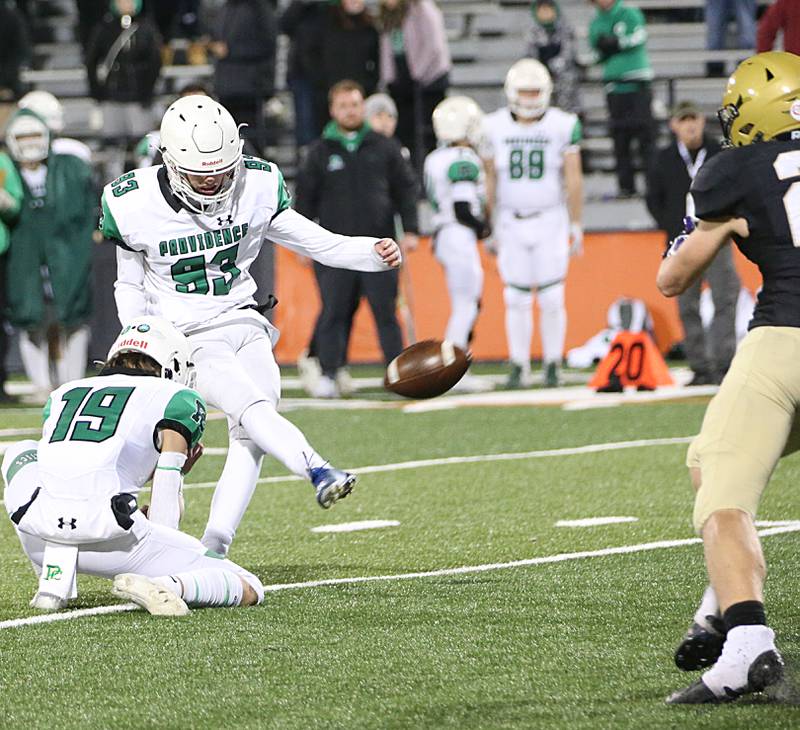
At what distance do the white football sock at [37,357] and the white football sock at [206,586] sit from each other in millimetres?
7135

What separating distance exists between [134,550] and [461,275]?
293 inches

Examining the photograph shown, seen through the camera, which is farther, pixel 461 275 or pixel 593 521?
pixel 461 275

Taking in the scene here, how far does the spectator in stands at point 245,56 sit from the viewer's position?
14672 mm

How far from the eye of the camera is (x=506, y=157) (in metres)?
12.6

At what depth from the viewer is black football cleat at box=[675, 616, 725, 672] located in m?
4.23

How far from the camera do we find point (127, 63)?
14750 mm

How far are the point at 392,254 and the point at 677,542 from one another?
4.78 feet

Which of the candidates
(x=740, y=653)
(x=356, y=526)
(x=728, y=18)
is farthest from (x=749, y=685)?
(x=728, y=18)

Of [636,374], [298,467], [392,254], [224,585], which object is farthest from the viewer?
[636,374]

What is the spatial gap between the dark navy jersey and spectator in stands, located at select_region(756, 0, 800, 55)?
7325 millimetres

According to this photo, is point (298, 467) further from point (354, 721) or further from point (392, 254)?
point (354, 721)

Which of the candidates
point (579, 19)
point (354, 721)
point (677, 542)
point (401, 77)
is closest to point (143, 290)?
point (677, 542)

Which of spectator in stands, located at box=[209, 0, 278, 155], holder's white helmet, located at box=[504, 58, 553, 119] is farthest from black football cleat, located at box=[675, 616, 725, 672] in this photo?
spectator in stands, located at box=[209, 0, 278, 155]

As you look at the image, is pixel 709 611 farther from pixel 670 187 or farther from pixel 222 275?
pixel 670 187
